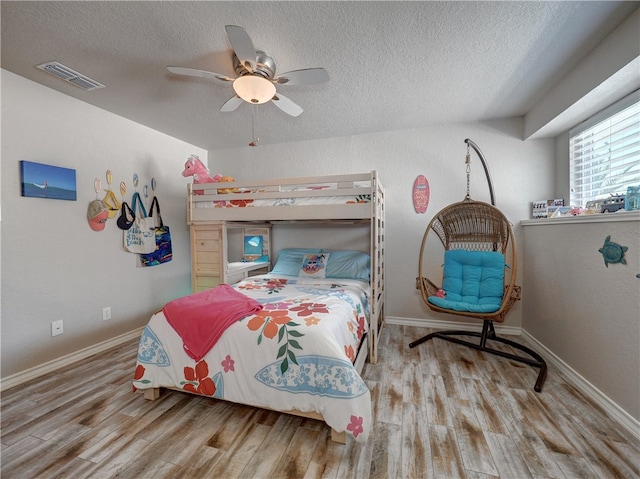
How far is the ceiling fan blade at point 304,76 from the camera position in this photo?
64.3 inches

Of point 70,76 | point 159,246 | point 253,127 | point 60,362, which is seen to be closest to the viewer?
point 70,76

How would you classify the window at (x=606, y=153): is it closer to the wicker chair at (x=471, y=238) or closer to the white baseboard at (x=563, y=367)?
the wicker chair at (x=471, y=238)

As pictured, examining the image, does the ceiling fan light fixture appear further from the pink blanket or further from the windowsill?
the windowsill

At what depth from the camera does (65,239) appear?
228 cm

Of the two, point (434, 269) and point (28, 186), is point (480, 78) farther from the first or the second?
point (28, 186)

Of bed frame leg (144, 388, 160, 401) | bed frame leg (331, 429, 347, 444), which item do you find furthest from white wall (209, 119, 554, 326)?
bed frame leg (144, 388, 160, 401)

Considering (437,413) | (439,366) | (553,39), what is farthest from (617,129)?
(437,413)

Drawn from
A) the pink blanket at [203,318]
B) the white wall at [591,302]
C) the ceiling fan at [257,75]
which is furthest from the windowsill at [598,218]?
the pink blanket at [203,318]

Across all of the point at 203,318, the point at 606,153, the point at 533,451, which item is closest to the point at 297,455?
the point at 203,318

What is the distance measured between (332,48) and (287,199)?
48.7 inches

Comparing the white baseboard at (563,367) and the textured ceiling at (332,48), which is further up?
the textured ceiling at (332,48)

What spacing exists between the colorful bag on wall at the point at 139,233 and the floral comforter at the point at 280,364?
142 cm

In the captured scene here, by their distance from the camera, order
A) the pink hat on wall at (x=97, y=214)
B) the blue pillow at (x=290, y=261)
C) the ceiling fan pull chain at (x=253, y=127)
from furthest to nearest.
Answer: the blue pillow at (x=290, y=261)
the pink hat on wall at (x=97, y=214)
the ceiling fan pull chain at (x=253, y=127)

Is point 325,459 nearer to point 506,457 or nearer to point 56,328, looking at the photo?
point 506,457
